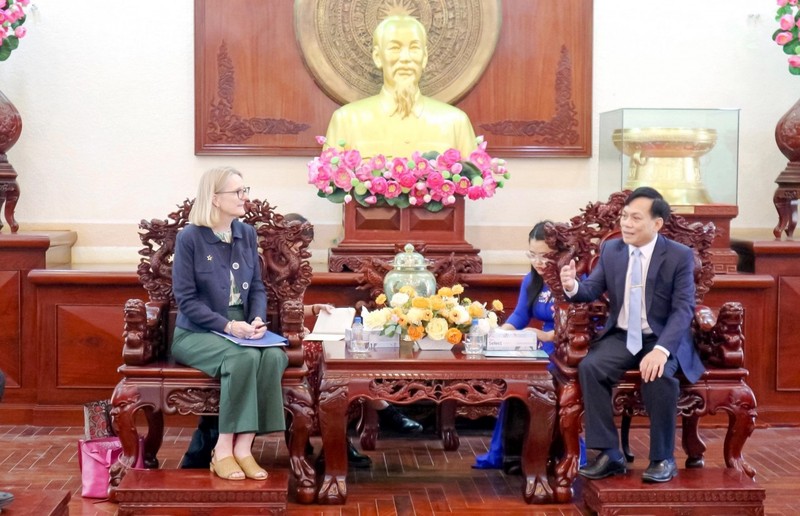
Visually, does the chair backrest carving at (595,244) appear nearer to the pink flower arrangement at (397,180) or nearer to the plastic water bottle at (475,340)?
the plastic water bottle at (475,340)

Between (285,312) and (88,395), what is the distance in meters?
1.68

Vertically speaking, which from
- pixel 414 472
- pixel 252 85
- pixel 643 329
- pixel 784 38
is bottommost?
pixel 414 472

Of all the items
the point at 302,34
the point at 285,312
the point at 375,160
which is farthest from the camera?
the point at 302,34

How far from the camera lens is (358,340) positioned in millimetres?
4352

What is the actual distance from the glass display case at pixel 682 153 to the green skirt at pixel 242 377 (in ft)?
7.67

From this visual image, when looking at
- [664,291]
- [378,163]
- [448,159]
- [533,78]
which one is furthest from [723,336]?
[533,78]

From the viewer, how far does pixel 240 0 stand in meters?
6.08

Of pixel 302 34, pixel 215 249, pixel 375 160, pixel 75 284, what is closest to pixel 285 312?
pixel 215 249

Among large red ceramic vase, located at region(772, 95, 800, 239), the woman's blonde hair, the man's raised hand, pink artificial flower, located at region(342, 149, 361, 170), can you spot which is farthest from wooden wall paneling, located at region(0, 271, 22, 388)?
large red ceramic vase, located at region(772, 95, 800, 239)

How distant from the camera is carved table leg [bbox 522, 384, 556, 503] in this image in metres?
4.27

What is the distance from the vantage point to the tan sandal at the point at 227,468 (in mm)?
4059

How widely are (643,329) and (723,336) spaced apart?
12.9 inches

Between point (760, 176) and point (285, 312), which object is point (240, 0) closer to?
point (285, 312)

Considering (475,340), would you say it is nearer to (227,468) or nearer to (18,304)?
(227,468)
